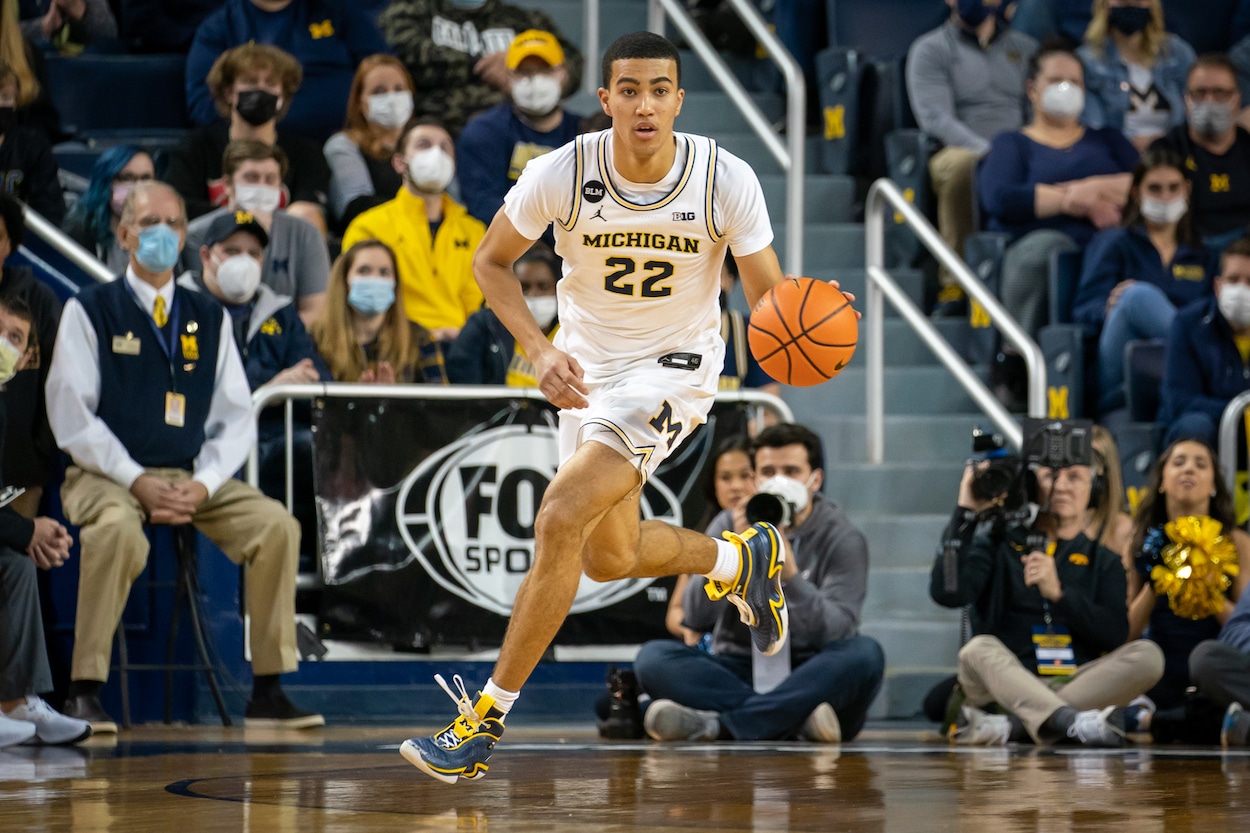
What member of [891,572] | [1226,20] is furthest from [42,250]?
[1226,20]

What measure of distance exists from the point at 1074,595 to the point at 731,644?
1519 mm

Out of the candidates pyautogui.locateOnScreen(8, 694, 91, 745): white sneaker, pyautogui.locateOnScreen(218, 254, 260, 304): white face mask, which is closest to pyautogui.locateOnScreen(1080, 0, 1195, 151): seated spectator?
pyautogui.locateOnScreen(218, 254, 260, 304): white face mask

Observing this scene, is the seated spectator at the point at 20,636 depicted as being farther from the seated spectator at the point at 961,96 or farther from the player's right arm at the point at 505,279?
the seated spectator at the point at 961,96

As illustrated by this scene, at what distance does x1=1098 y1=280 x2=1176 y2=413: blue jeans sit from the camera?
32.4 feet

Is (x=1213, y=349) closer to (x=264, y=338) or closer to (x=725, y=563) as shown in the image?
(x=725, y=563)

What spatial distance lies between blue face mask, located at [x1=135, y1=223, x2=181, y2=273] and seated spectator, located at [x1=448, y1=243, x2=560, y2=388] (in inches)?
63.8

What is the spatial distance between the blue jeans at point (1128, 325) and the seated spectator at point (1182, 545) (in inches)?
69.4

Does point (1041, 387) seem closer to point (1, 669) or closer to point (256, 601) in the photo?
point (256, 601)

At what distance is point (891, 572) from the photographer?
9.50 metres

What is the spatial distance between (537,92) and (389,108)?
34.9 inches

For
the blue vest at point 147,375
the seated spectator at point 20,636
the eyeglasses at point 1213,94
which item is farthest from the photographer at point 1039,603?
the eyeglasses at point 1213,94

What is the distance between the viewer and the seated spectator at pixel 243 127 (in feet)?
33.1

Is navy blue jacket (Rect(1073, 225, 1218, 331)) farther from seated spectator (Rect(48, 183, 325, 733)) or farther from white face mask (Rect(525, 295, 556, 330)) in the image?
seated spectator (Rect(48, 183, 325, 733))

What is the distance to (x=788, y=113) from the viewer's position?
434 inches
